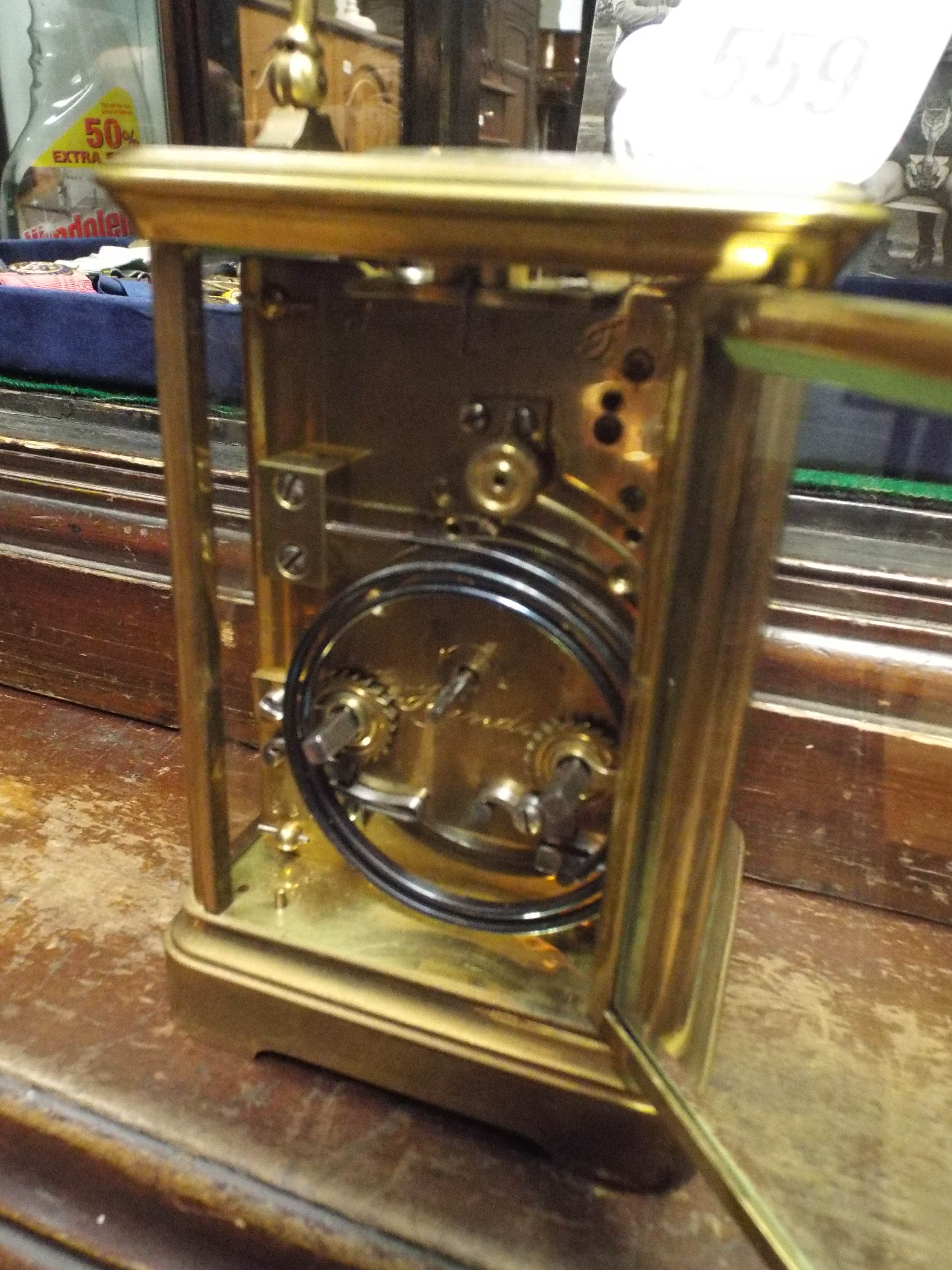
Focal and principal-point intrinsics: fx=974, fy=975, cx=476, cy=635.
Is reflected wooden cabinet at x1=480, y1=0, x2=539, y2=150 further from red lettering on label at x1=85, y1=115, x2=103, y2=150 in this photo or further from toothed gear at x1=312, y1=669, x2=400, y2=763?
red lettering on label at x1=85, y1=115, x2=103, y2=150

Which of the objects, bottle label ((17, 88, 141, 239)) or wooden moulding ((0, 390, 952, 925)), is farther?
bottle label ((17, 88, 141, 239))

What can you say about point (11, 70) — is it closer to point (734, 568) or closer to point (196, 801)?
point (196, 801)

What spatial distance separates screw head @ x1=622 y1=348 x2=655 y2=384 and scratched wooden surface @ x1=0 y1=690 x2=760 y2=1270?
0.27 m

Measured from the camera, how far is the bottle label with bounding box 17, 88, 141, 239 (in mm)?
1229

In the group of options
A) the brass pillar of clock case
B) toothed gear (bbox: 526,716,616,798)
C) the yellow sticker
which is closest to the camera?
the brass pillar of clock case

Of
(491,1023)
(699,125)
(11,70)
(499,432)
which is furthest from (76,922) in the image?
(11,70)

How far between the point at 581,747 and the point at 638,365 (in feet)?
0.53

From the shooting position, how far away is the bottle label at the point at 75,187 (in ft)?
4.03

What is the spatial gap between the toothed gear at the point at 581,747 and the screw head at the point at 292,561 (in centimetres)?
13

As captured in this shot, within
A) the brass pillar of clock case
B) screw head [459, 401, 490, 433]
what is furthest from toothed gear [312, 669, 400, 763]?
screw head [459, 401, 490, 433]

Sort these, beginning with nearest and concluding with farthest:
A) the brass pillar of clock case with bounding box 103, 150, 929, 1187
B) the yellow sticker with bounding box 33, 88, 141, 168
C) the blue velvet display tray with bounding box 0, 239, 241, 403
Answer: the brass pillar of clock case with bounding box 103, 150, 929, 1187 → the blue velvet display tray with bounding box 0, 239, 241, 403 → the yellow sticker with bounding box 33, 88, 141, 168

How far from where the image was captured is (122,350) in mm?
829

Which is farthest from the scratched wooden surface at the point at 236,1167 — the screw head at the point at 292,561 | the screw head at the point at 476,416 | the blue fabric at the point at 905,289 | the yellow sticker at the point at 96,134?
the yellow sticker at the point at 96,134

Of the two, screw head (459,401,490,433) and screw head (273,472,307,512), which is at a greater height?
screw head (459,401,490,433)
